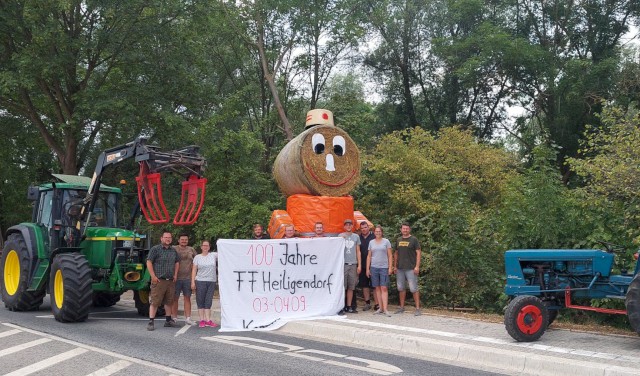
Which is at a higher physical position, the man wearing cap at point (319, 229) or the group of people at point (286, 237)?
the man wearing cap at point (319, 229)

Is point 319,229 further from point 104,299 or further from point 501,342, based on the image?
point 104,299

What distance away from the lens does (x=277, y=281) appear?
10.4 metres

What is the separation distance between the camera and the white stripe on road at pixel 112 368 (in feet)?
21.8

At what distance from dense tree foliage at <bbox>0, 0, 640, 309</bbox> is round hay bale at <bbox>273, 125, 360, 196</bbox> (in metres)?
2.21

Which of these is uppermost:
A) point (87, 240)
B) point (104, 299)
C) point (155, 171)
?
point (155, 171)

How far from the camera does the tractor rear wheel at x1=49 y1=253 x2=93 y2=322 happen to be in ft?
33.1

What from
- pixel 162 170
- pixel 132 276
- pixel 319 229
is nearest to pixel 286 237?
pixel 319 229

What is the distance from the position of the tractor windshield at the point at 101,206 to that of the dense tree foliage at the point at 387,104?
3508mm

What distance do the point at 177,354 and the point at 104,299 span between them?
→ 20.0ft

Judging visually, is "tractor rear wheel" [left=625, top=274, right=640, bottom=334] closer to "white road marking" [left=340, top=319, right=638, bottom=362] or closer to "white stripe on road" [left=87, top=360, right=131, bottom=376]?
"white road marking" [left=340, top=319, right=638, bottom=362]

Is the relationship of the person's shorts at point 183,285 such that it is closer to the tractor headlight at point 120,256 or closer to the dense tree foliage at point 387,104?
the tractor headlight at point 120,256

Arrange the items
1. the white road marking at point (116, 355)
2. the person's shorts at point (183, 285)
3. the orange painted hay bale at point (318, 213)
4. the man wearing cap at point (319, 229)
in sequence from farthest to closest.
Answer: the orange painted hay bale at point (318, 213) → the man wearing cap at point (319, 229) → the person's shorts at point (183, 285) → the white road marking at point (116, 355)

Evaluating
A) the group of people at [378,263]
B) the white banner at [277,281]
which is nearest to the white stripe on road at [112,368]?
the white banner at [277,281]

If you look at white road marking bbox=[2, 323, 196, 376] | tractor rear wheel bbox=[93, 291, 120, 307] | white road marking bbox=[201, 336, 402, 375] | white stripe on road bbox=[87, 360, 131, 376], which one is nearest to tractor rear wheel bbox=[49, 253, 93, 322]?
white road marking bbox=[2, 323, 196, 376]
